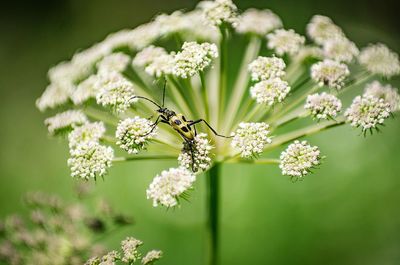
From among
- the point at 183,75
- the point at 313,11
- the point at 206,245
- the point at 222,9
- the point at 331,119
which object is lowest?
the point at 206,245

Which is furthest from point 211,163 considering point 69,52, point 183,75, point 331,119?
point 69,52

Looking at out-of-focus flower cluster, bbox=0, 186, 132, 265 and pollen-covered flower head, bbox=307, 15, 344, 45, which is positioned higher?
pollen-covered flower head, bbox=307, 15, 344, 45

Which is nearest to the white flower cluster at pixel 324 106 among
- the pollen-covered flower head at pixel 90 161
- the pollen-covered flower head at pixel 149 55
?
the pollen-covered flower head at pixel 149 55

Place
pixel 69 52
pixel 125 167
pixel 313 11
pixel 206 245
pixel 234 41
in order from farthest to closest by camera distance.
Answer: pixel 69 52, pixel 313 11, pixel 234 41, pixel 125 167, pixel 206 245

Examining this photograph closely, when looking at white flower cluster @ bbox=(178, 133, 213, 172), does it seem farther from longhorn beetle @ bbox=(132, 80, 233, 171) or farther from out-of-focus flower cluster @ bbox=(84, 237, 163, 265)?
out-of-focus flower cluster @ bbox=(84, 237, 163, 265)

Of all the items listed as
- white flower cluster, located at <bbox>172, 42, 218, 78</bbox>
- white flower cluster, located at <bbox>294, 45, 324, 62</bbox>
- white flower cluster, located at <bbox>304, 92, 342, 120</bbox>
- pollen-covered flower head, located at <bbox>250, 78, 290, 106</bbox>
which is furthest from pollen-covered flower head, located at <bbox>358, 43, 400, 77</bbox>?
white flower cluster, located at <bbox>172, 42, 218, 78</bbox>

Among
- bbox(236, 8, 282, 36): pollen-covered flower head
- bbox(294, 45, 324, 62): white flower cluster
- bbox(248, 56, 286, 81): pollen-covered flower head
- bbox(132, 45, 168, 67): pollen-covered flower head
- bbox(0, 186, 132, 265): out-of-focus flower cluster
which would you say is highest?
bbox(236, 8, 282, 36): pollen-covered flower head

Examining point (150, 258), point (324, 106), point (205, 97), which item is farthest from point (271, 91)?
point (150, 258)

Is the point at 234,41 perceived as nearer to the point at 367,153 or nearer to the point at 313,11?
the point at 313,11
